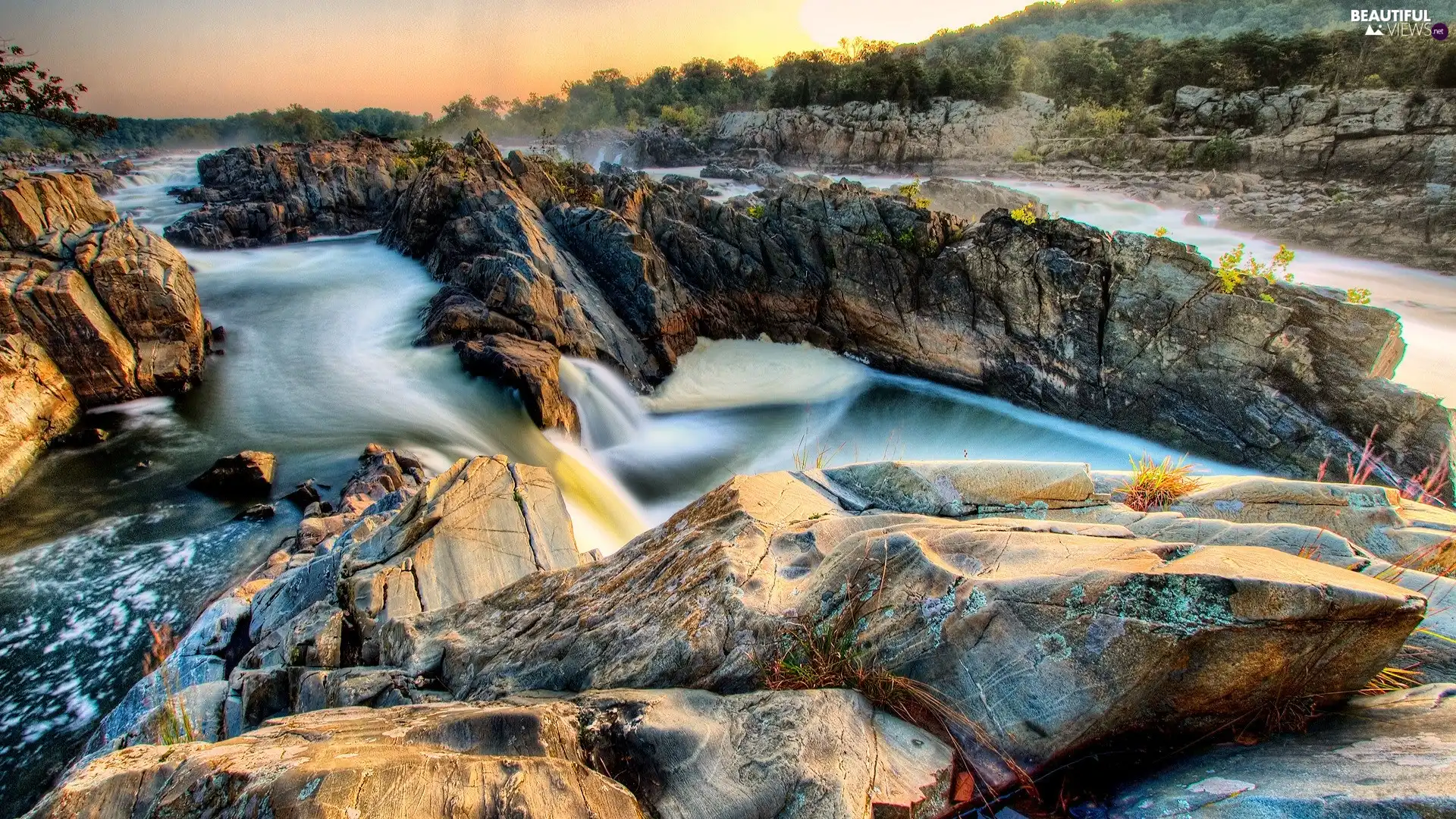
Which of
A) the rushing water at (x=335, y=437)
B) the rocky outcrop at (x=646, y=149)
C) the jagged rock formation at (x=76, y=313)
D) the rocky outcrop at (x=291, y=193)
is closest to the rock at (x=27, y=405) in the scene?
the jagged rock formation at (x=76, y=313)

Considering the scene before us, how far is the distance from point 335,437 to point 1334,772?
1381cm

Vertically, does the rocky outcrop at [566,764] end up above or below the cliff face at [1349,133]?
below

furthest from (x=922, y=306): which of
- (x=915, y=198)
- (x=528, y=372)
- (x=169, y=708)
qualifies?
(x=169, y=708)

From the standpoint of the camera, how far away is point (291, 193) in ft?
93.5

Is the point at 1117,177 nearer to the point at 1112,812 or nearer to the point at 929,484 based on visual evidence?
the point at 929,484

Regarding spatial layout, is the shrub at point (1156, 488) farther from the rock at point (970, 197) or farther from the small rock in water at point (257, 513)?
the rock at point (970, 197)

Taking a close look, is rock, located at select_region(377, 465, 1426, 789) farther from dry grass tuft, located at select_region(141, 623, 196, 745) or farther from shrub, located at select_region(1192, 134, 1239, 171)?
shrub, located at select_region(1192, 134, 1239, 171)

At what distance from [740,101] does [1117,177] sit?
4124cm

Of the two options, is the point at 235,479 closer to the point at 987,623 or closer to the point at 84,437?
the point at 84,437

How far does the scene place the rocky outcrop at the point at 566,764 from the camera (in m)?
2.19

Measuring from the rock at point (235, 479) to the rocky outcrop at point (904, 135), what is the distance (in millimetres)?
41829

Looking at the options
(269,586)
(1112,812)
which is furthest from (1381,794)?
(269,586)

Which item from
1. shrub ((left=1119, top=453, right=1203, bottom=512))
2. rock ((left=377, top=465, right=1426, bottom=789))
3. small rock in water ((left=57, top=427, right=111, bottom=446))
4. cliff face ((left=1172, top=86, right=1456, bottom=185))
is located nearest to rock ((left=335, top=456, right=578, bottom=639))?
rock ((left=377, top=465, right=1426, bottom=789))

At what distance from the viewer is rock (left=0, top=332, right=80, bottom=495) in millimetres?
10117
